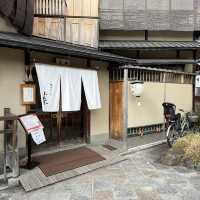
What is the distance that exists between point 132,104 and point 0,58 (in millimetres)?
4999

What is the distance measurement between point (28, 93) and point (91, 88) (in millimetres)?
2149

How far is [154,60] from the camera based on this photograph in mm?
10930

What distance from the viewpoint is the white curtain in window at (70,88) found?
761 centimetres

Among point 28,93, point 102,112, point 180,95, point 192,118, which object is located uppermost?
point 28,93

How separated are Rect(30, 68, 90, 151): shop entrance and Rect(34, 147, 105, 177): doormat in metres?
0.55

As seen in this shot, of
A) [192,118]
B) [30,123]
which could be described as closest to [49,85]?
[30,123]

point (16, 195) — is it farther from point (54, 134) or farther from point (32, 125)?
point (54, 134)

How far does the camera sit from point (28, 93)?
7.19 meters

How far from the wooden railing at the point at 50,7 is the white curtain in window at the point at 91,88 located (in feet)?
8.77

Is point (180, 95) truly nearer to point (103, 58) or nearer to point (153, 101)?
point (153, 101)

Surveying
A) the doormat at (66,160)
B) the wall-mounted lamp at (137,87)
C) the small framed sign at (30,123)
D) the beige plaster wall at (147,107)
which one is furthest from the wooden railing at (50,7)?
the doormat at (66,160)

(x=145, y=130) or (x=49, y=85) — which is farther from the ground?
(x=49, y=85)

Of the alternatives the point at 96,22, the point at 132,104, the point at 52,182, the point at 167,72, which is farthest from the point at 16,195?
the point at 167,72

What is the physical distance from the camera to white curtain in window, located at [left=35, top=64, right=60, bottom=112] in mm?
7012
